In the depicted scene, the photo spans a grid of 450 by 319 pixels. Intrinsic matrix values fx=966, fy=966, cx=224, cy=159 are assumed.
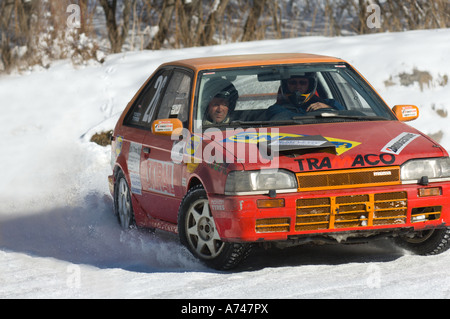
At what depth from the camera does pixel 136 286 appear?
6109 mm

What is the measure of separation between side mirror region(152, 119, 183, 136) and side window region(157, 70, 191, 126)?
15cm

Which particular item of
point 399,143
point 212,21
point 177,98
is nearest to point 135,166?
point 177,98

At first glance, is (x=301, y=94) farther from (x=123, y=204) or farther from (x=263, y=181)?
(x=123, y=204)

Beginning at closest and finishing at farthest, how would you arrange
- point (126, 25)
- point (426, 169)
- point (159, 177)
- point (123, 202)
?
point (426, 169)
point (159, 177)
point (123, 202)
point (126, 25)

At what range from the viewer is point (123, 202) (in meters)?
8.76

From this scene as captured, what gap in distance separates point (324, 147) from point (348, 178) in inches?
11.4

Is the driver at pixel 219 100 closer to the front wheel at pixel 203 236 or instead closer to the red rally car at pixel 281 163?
the red rally car at pixel 281 163

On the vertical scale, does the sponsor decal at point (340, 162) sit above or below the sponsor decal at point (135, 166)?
above

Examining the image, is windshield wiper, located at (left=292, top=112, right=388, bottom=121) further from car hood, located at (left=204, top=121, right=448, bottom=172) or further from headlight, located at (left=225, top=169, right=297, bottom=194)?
headlight, located at (left=225, top=169, right=297, bottom=194)

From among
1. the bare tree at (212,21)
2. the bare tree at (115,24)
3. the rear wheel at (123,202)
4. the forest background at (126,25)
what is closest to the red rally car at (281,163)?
the rear wheel at (123,202)

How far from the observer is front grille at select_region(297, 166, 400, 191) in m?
6.19

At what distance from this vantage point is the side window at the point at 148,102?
8.29 m

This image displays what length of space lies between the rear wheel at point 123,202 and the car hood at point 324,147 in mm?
1910

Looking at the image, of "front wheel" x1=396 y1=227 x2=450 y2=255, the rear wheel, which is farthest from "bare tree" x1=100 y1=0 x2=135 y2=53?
"front wheel" x1=396 y1=227 x2=450 y2=255
